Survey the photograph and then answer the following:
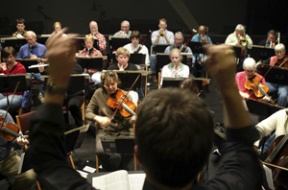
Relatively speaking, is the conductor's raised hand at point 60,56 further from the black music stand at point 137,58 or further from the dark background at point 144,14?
the dark background at point 144,14

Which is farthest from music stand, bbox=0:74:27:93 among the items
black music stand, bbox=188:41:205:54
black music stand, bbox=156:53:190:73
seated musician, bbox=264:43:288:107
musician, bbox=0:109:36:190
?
seated musician, bbox=264:43:288:107

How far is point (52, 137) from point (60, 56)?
0.80 feet

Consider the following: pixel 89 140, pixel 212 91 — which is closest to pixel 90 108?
pixel 89 140

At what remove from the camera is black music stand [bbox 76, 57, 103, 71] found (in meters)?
5.75

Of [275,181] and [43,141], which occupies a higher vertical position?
[43,141]

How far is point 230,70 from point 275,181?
231 centimetres

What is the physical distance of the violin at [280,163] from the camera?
288 cm

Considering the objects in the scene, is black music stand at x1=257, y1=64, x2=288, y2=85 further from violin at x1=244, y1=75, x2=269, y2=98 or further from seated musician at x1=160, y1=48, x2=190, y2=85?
seated musician at x1=160, y1=48, x2=190, y2=85

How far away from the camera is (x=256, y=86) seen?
5141 mm

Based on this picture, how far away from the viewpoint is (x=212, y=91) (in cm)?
734

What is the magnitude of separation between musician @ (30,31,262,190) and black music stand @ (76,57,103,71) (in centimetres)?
486

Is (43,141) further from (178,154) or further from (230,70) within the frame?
(230,70)

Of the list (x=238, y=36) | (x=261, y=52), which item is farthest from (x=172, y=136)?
(x=238, y=36)

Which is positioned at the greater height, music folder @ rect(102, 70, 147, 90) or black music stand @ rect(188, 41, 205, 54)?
black music stand @ rect(188, 41, 205, 54)
